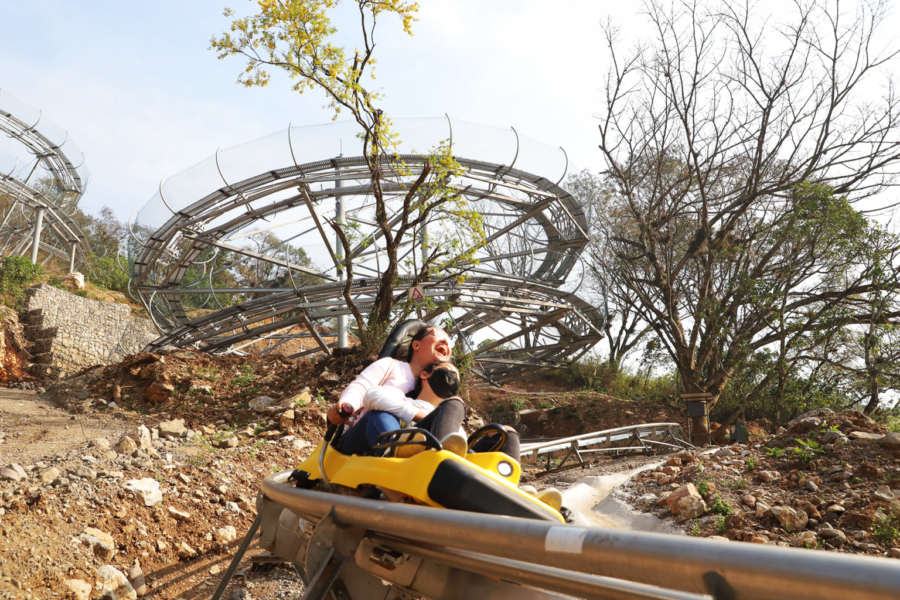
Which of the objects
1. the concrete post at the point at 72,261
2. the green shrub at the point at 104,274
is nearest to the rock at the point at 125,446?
the concrete post at the point at 72,261

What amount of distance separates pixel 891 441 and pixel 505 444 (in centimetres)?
443

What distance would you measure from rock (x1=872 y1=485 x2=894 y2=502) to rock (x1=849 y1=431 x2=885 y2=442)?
59.8 inches

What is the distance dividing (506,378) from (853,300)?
29.7ft

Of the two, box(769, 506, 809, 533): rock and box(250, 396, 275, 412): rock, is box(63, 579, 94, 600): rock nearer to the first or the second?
box(769, 506, 809, 533): rock

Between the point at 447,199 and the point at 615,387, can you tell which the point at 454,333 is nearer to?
the point at 447,199

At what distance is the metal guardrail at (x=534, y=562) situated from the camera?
2.53 feet

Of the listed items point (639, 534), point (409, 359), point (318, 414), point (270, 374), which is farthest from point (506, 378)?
point (639, 534)

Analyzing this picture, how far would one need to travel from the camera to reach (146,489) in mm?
3752

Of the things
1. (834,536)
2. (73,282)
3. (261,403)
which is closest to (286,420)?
(261,403)

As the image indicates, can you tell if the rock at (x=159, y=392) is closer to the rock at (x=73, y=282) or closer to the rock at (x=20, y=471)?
the rock at (x=20, y=471)

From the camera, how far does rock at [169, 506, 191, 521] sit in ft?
12.1

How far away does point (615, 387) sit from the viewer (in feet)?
60.6

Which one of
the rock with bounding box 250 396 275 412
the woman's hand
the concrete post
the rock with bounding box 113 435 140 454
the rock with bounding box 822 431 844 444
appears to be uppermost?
the rock with bounding box 822 431 844 444

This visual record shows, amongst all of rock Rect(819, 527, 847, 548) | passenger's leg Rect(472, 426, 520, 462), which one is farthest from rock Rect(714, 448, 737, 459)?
passenger's leg Rect(472, 426, 520, 462)
